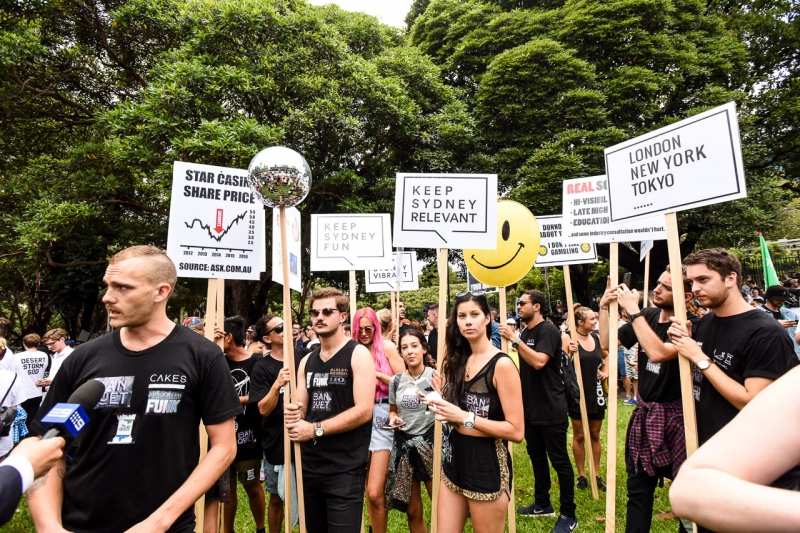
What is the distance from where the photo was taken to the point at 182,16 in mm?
14672

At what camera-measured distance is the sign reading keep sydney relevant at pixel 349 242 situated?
6.56 m

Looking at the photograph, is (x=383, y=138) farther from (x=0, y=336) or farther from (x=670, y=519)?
(x=670, y=519)

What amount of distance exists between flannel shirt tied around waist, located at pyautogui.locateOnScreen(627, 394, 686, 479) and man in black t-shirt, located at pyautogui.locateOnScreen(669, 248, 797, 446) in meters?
0.30

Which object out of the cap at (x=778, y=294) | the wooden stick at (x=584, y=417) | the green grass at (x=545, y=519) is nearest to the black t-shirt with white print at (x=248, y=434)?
the green grass at (x=545, y=519)

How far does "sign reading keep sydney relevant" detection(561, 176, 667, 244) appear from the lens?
564 centimetres

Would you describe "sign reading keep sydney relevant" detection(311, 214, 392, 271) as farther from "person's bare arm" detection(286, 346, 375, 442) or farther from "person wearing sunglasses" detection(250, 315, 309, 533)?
"person's bare arm" detection(286, 346, 375, 442)

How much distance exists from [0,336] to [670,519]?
8.71 metres

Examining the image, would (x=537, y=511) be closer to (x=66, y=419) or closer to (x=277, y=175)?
(x=277, y=175)

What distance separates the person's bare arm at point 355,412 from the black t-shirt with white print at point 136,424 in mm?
1194

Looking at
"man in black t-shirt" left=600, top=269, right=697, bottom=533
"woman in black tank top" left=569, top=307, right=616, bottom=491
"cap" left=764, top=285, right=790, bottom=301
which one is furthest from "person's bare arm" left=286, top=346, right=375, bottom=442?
"cap" left=764, top=285, right=790, bottom=301

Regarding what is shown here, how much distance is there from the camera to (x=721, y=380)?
129 inches

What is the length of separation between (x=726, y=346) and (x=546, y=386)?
2.66m

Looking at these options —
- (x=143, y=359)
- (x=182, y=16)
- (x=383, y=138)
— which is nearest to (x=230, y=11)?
(x=182, y=16)

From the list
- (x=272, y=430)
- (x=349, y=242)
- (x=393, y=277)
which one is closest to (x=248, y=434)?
(x=272, y=430)
